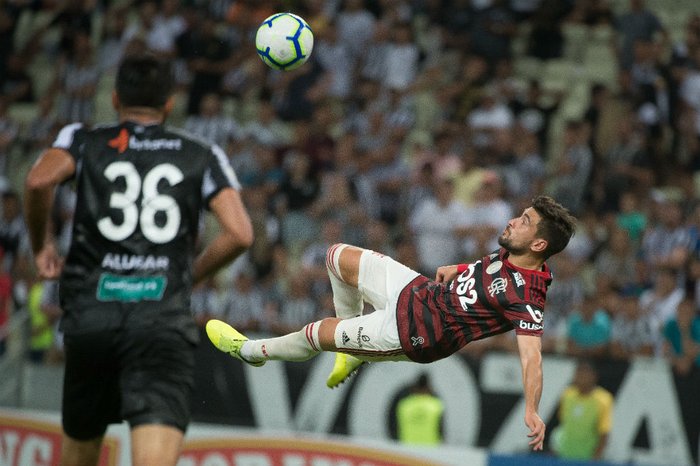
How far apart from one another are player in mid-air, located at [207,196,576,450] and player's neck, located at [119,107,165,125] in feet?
7.46

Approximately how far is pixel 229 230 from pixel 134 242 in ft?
1.39

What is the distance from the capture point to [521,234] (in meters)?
7.16

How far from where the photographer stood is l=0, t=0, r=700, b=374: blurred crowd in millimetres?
13516

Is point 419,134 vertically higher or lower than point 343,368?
higher

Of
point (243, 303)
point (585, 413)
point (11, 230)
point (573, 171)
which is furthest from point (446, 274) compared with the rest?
point (11, 230)

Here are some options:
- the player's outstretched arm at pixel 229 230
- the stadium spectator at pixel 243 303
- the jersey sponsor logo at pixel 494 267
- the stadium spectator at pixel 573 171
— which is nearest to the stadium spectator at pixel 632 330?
the stadium spectator at pixel 573 171

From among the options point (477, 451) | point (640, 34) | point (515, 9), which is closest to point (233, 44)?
point (515, 9)

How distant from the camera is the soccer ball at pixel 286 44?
8312mm

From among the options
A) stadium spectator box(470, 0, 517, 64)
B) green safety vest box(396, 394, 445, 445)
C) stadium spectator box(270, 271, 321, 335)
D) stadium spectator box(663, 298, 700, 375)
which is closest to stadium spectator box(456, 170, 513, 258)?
stadium spectator box(270, 271, 321, 335)

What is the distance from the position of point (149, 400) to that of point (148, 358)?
197 mm

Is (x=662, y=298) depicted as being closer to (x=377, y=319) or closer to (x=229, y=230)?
(x=377, y=319)

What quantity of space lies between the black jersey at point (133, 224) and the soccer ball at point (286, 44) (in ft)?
8.97

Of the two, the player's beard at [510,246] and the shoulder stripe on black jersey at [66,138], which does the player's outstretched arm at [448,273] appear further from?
the shoulder stripe on black jersey at [66,138]

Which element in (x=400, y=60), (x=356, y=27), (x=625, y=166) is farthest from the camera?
(x=356, y=27)
